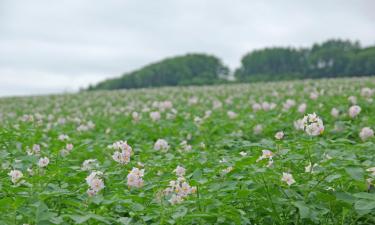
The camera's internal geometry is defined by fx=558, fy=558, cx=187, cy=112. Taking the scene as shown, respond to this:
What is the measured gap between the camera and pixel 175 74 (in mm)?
66062

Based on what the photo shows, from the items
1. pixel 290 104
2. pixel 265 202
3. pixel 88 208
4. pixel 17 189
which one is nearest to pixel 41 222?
pixel 88 208

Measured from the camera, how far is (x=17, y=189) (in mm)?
3707

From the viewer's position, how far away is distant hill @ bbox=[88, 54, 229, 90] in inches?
2483

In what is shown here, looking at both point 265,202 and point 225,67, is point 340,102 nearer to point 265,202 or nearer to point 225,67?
point 265,202

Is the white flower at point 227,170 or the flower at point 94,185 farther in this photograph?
the white flower at point 227,170

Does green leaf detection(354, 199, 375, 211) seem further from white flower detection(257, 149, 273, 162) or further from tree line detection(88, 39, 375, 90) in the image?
tree line detection(88, 39, 375, 90)

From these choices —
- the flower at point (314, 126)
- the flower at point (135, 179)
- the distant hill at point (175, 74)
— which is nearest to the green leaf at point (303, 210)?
the flower at point (314, 126)

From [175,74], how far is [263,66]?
13.2 meters

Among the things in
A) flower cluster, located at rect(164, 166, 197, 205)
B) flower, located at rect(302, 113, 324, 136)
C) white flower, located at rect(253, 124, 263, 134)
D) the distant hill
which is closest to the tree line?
the distant hill

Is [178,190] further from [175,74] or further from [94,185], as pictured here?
[175,74]

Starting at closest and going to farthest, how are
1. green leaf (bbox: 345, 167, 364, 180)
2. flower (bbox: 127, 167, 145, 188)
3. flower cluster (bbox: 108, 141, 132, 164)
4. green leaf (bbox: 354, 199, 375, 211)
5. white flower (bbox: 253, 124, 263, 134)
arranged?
green leaf (bbox: 354, 199, 375, 211)
green leaf (bbox: 345, 167, 364, 180)
flower (bbox: 127, 167, 145, 188)
flower cluster (bbox: 108, 141, 132, 164)
white flower (bbox: 253, 124, 263, 134)

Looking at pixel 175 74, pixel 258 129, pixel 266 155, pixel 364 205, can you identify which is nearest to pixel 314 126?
pixel 266 155

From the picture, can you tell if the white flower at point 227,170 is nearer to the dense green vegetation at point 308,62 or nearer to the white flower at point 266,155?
the white flower at point 266,155

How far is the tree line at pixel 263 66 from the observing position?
58031mm
